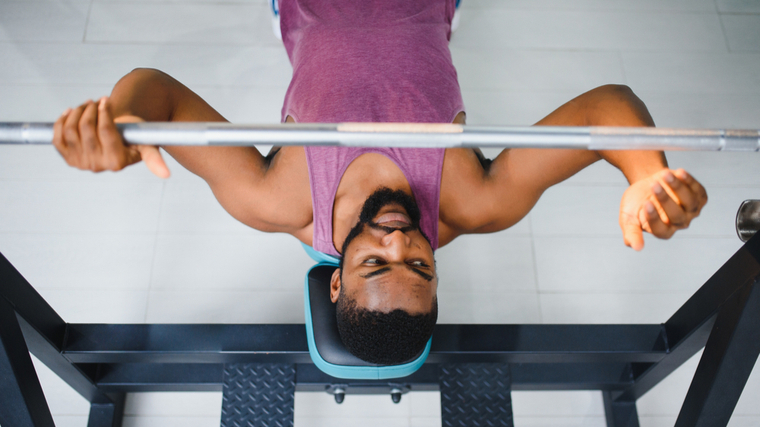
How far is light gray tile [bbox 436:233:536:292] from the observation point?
1.64 m

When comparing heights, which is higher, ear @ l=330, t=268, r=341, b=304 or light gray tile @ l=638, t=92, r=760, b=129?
light gray tile @ l=638, t=92, r=760, b=129

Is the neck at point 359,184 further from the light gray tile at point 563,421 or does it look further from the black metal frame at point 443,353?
the light gray tile at point 563,421

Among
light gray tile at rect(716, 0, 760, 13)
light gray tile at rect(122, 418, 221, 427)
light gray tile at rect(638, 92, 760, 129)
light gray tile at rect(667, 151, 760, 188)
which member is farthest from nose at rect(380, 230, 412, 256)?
light gray tile at rect(716, 0, 760, 13)

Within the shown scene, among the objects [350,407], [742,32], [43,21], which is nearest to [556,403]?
[350,407]

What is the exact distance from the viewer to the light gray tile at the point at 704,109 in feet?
6.30

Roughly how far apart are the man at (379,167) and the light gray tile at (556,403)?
565 mm

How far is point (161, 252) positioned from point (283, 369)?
2.06 ft

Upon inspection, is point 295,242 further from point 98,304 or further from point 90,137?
point 90,137

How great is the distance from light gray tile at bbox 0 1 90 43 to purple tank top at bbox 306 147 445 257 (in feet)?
4.66

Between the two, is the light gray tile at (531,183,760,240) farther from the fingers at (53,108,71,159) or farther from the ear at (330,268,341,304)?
the fingers at (53,108,71,159)

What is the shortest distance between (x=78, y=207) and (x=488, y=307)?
1.44 meters

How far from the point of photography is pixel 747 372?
1.04 meters

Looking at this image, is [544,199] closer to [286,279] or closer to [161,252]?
[286,279]

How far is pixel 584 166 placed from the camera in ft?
4.11
